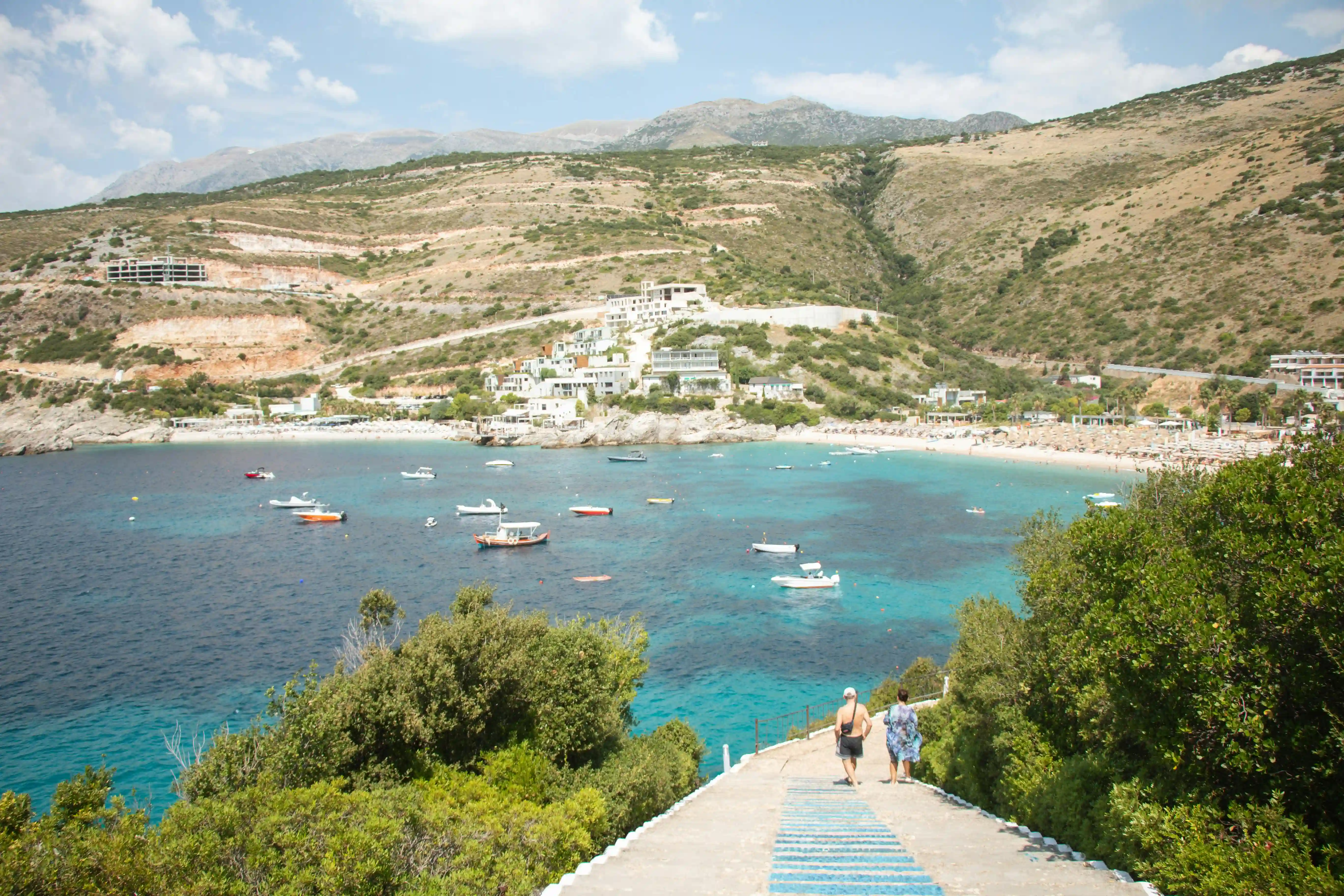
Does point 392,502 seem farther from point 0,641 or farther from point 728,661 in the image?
point 728,661

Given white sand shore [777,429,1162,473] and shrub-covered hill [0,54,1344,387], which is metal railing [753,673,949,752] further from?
shrub-covered hill [0,54,1344,387]

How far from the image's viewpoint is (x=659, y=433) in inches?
3322

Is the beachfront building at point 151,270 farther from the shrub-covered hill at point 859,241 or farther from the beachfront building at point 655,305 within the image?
the beachfront building at point 655,305

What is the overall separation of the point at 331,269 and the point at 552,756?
408 feet

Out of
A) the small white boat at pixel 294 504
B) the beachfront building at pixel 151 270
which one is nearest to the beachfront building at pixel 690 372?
the small white boat at pixel 294 504

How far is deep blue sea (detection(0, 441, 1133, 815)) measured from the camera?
20.9 meters

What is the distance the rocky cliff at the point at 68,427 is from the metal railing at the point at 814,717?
292 feet

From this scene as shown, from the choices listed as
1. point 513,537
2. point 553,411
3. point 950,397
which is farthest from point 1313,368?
point 553,411

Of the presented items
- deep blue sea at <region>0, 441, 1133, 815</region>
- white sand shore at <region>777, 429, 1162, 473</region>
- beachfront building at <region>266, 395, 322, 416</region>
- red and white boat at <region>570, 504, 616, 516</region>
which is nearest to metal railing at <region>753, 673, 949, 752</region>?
deep blue sea at <region>0, 441, 1133, 815</region>

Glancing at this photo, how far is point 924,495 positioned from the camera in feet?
171

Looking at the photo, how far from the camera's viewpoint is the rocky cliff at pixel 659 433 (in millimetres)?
83562

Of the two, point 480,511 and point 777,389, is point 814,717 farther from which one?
point 777,389

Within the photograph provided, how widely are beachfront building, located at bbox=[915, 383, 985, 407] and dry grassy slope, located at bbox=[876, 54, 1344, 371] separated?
12429 mm

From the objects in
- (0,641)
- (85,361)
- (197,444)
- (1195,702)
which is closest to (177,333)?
(85,361)
